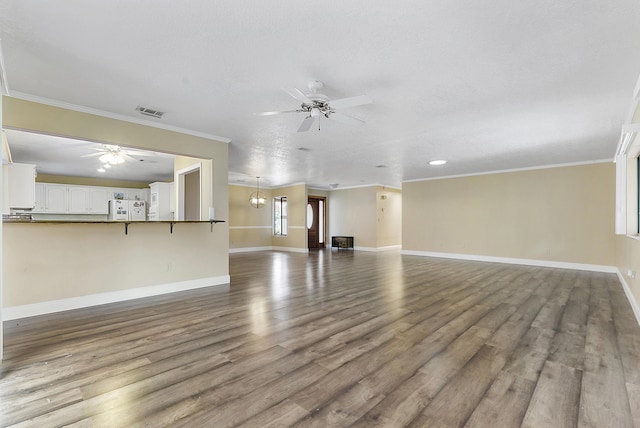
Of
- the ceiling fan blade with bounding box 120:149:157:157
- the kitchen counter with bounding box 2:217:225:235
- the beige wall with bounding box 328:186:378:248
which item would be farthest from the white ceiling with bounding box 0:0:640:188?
the beige wall with bounding box 328:186:378:248

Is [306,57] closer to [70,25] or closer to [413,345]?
[70,25]

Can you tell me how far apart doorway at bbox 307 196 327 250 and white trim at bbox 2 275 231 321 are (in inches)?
282

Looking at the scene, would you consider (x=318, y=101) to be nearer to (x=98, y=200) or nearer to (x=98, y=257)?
(x=98, y=257)

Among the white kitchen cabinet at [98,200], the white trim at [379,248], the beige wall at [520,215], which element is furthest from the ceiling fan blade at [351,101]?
the white kitchen cabinet at [98,200]

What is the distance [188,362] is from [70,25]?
2.62 meters

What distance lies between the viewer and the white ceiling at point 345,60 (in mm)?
2018

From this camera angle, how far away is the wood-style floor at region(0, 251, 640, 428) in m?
1.72

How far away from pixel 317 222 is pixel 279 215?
163 cm

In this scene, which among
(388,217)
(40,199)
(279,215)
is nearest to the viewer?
(40,199)

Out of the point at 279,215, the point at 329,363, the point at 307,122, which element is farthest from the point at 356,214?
the point at 329,363

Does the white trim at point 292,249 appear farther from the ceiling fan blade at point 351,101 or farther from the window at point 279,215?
the ceiling fan blade at point 351,101

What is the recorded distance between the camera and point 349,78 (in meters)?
2.91

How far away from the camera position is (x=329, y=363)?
231cm

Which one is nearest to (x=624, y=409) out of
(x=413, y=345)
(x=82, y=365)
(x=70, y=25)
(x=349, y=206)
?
(x=413, y=345)
